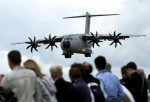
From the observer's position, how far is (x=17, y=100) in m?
7.41

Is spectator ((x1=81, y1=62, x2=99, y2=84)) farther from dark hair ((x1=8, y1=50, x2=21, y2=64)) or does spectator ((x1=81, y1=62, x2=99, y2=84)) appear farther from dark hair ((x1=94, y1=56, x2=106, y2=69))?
dark hair ((x1=8, y1=50, x2=21, y2=64))

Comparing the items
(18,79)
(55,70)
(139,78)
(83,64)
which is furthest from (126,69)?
(18,79)

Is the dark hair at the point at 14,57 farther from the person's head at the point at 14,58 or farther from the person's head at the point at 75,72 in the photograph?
the person's head at the point at 75,72

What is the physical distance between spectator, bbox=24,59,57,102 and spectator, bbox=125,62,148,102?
7.64ft

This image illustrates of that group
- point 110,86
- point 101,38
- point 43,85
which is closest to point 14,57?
point 43,85

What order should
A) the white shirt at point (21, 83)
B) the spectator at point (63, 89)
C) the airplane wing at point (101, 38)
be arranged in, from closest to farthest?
the white shirt at point (21, 83) → the spectator at point (63, 89) → the airplane wing at point (101, 38)

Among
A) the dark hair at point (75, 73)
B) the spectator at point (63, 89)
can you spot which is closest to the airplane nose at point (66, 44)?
the spectator at point (63, 89)

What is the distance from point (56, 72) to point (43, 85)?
0.58 meters

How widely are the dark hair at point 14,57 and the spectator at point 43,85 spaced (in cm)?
51

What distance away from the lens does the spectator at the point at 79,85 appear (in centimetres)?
901

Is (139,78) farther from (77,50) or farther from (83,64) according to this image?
(77,50)

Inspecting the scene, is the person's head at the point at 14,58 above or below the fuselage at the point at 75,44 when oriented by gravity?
above

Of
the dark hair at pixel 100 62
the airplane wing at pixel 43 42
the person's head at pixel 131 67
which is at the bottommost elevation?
the airplane wing at pixel 43 42

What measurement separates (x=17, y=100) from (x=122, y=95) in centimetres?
308
